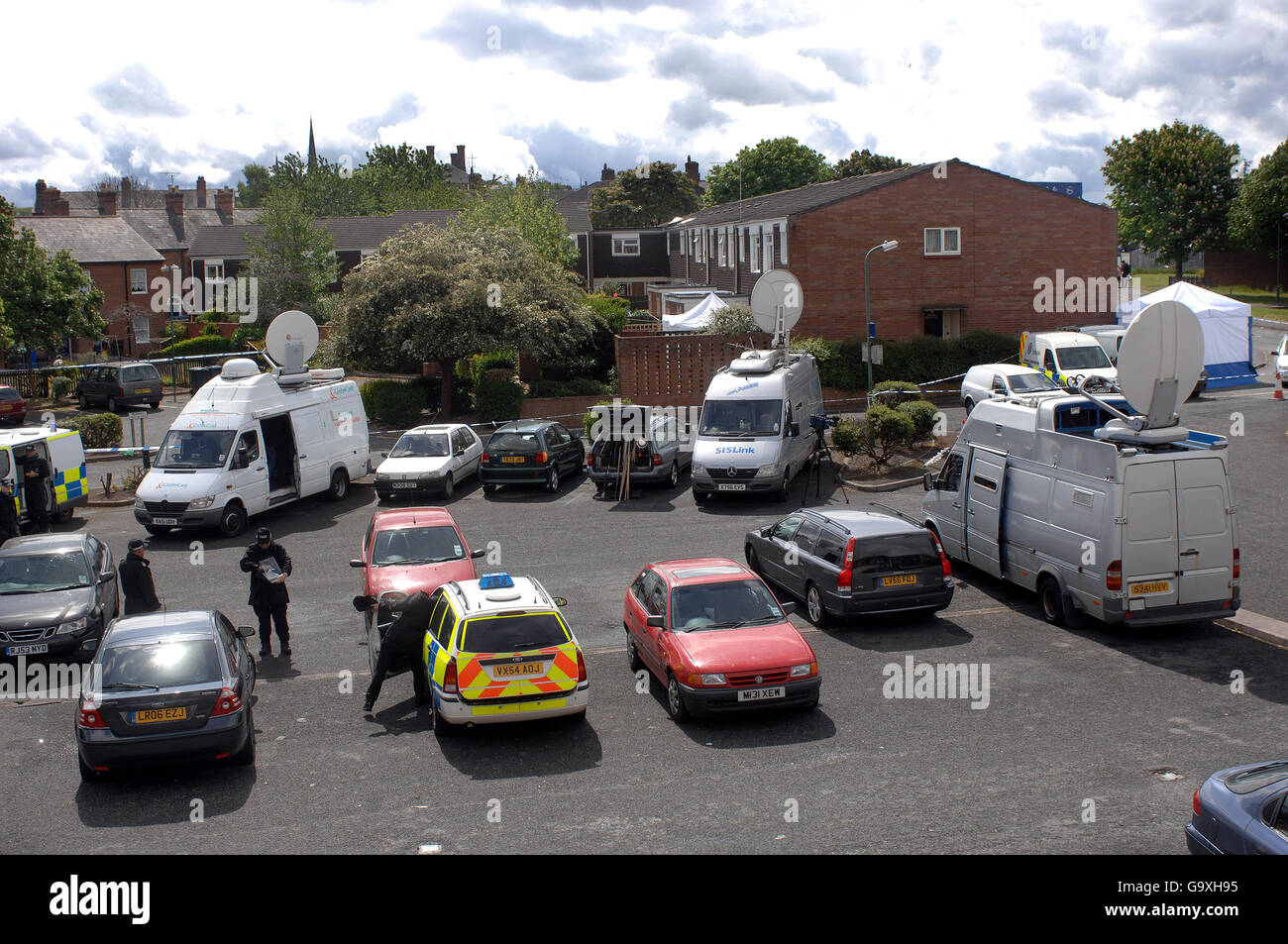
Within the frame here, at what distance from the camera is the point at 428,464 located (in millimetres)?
25281

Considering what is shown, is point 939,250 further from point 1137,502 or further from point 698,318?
point 1137,502

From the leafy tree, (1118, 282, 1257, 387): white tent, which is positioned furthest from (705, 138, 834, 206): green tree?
(1118, 282, 1257, 387): white tent

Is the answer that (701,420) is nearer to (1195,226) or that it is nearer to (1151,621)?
(1151,621)

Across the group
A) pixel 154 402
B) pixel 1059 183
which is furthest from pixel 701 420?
pixel 1059 183

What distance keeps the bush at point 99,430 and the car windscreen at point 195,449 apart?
11354 millimetres

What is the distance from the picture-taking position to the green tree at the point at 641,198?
92.5 metres

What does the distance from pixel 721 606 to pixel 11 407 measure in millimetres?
34239

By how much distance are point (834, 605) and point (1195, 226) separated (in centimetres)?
6398

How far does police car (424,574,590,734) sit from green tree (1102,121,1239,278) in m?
67.3

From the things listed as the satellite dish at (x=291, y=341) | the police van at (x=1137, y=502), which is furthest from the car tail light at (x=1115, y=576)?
the satellite dish at (x=291, y=341)

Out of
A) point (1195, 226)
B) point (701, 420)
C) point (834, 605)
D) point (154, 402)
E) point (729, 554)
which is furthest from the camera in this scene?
point (1195, 226)

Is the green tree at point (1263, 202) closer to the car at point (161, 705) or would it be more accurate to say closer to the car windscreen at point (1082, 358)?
the car windscreen at point (1082, 358)

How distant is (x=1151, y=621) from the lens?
45.8 ft
